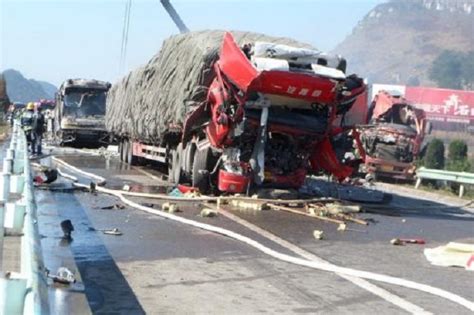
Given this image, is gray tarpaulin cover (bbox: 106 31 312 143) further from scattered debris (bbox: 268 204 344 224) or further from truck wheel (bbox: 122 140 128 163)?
scattered debris (bbox: 268 204 344 224)

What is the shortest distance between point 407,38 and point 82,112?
5011 inches

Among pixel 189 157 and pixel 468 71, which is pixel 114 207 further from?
pixel 468 71

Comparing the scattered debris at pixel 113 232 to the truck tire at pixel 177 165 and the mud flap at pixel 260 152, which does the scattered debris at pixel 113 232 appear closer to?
the mud flap at pixel 260 152

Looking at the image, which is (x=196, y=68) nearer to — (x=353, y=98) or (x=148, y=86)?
(x=353, y=98)

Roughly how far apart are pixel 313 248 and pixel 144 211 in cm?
355

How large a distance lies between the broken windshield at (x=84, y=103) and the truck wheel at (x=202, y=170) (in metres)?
20.3

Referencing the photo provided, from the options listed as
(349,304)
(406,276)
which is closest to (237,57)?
(406,276)

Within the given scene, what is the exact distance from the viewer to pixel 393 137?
24188mm

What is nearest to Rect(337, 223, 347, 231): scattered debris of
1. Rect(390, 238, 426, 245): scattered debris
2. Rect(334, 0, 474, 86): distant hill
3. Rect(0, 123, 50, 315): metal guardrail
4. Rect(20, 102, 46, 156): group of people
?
Rect(390, 238, 426, 245): scattered debris

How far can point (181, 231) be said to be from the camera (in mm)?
9172

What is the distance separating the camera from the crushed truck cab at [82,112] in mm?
32406

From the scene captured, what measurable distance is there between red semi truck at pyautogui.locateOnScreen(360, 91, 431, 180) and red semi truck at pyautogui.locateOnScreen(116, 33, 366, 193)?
9.91 meters

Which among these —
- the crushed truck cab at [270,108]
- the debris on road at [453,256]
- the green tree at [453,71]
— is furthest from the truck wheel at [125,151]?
the green tree at [453,71]

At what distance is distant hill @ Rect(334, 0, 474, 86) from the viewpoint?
427 ft
